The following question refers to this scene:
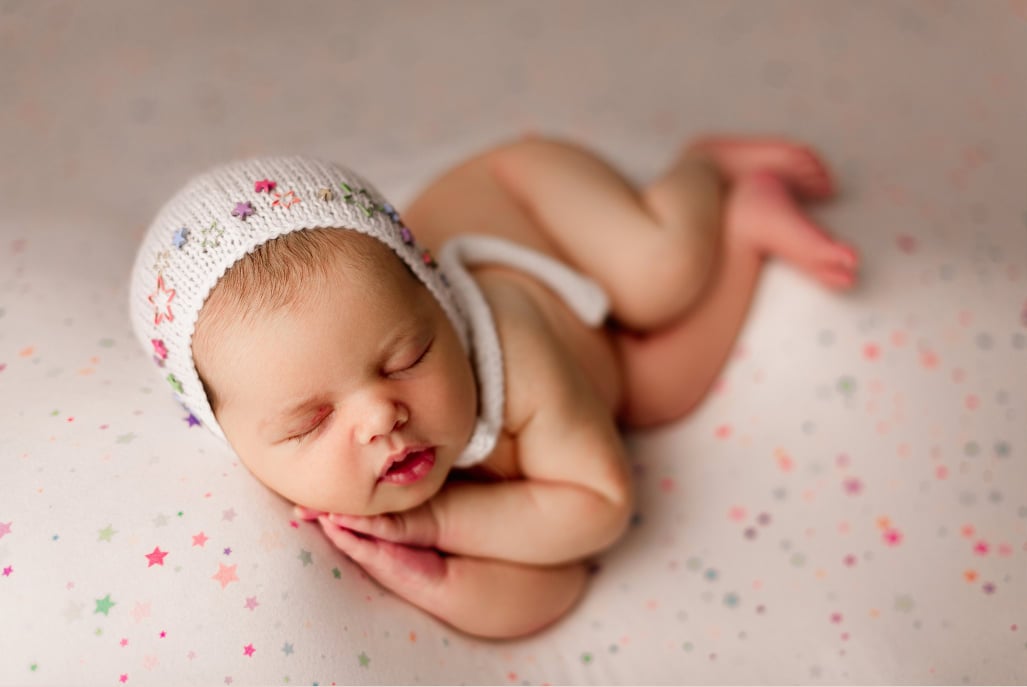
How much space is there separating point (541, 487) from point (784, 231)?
58 centimetres

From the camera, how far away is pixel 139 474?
3.75 ft

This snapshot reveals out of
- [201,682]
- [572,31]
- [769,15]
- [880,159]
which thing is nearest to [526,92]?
[572,31]

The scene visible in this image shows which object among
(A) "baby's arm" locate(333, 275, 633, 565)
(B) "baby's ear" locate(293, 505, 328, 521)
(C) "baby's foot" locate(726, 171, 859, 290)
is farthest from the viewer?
(C) "baby's foot" locate(726, 171, 859, 290)

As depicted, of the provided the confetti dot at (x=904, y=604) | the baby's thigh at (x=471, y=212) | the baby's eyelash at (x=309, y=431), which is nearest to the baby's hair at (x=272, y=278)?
the baby's eyelash at (x=309, y=431)

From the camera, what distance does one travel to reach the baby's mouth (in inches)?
44.8

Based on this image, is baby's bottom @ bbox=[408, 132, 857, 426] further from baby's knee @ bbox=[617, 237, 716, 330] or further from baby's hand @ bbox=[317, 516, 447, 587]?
baby's hand @ bbox=[317, 516, 447, 587]

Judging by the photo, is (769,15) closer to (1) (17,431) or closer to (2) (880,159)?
(2) (880,159)

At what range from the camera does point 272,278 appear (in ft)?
3.49

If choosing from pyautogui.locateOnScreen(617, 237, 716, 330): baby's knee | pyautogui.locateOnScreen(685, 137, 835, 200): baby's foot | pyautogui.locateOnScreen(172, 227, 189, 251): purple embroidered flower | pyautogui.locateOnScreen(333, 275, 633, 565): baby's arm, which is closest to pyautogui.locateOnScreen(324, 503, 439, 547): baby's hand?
pyautogui.locateOnScreen(333, 275, 633, 565): baby's arm

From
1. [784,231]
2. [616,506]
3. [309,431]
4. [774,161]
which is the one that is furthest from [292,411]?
[774,161]

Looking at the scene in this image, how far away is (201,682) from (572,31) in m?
1.64

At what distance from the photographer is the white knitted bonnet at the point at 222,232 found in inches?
42.9

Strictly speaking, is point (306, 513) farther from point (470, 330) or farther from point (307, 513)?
point (470, 330)

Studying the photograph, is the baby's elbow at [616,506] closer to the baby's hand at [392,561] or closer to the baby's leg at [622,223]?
the baby's hand at [392,561]
